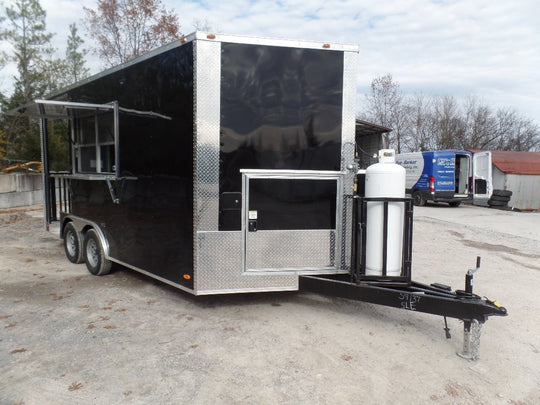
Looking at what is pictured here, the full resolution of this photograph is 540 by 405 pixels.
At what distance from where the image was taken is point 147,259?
4.75 metres

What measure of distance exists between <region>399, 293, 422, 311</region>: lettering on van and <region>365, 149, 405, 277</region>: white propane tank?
1.09 feet

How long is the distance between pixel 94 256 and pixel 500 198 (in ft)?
58.9

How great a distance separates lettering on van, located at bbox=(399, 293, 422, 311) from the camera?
141 inches

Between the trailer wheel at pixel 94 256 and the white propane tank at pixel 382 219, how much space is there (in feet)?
12.2

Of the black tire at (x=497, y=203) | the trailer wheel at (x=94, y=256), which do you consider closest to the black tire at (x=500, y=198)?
the black tire at (x=497, y=203)

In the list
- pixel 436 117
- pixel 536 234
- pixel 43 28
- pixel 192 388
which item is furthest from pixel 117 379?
pixel 436 117

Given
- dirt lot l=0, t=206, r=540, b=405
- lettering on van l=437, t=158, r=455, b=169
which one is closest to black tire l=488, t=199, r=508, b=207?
lettering on van l=437, t=158, r=455, b=169

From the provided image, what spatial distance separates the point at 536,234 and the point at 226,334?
34.3ft

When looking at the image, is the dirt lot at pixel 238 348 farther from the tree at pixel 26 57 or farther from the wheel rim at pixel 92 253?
the tree at pixel 26 57

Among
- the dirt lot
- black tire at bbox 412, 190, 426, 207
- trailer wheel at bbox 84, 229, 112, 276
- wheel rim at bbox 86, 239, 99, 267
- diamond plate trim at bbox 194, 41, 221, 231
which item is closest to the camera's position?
the dirt lot

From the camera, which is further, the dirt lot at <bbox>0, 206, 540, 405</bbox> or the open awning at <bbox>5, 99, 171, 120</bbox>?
the open awning at <bbox>5, 99, 171, 120</bbox>

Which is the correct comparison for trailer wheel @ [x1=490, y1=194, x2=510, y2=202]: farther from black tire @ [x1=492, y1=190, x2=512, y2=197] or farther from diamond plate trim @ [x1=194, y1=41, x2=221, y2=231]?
diamond plate trim @ [x1=194, y1=41, x2=221, y2=231]

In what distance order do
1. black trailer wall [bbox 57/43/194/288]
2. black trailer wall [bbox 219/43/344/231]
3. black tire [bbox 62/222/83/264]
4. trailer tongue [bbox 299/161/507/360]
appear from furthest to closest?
black tire [bbox 62/222/83/264]
black trailer wall [bbox 57/43/194/288]
black trailer wall [bbox 219/43/344/231]
trailer tongue [bbox 299/161/507/360]

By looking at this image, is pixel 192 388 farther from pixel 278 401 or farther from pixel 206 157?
pixel 206 157
